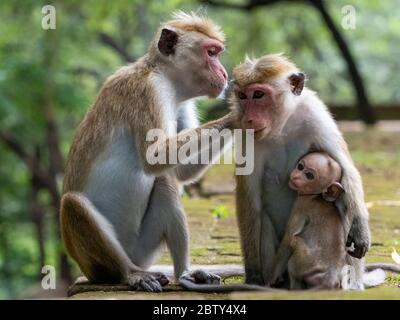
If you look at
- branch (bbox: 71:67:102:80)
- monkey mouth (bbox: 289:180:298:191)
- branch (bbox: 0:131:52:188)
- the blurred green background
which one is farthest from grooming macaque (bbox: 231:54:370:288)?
branch (bbox: 71:67:102:80)

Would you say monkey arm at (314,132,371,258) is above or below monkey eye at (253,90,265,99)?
below

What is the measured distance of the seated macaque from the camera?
4.43 meters

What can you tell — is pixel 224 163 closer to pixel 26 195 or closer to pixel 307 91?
pixel 307 91

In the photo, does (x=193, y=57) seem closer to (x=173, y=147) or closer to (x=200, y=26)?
(x=200, y=26)

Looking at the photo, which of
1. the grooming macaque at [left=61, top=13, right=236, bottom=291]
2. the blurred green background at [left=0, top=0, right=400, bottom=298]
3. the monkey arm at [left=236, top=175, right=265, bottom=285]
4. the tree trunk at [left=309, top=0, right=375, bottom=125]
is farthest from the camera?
the tree trunk at [left=309, top=0, right=375, bottom=125]

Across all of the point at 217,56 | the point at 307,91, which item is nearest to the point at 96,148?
the point at 217,56

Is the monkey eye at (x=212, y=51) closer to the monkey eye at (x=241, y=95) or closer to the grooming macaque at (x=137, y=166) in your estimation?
the grooming macaque at (x=137, y=166)

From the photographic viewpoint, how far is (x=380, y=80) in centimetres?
2412

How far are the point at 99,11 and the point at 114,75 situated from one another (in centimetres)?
1033

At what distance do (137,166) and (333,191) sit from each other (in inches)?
55.3

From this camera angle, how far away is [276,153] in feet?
15.5

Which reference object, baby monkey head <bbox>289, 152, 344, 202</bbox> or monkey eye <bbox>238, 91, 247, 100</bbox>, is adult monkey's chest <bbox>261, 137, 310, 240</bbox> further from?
monkey eye <bbox>238, 91, 247, 100</bbox>

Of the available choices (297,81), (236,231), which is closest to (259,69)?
(297,81)
